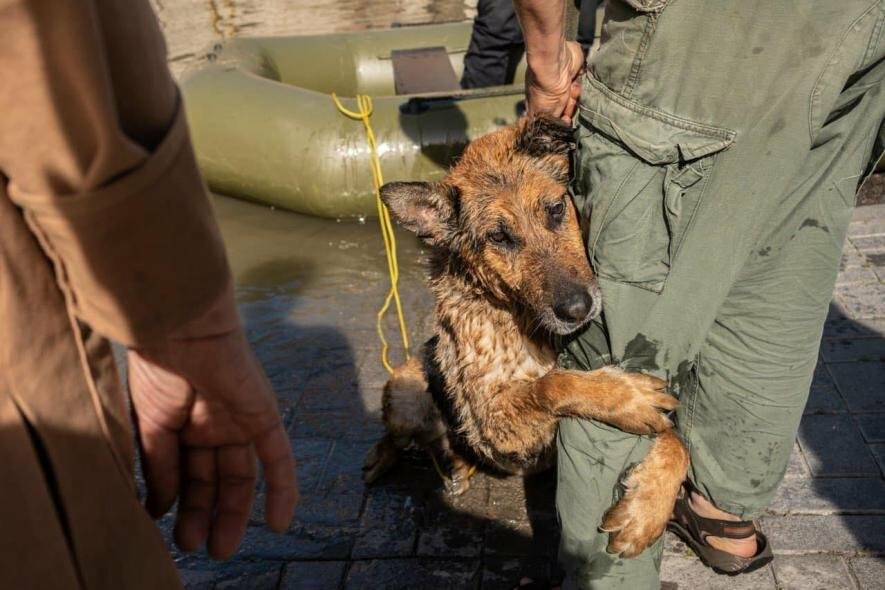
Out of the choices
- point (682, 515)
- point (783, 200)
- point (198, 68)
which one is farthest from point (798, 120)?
point (198, 68)

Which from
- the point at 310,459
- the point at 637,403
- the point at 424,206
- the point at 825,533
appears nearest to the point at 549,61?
the point at 424,206

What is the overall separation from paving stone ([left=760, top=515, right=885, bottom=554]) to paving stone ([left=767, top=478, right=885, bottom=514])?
0.05 m

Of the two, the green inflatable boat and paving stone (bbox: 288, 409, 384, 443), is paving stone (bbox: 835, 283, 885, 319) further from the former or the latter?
the green inflatable boat

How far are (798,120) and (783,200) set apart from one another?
0.33 meters

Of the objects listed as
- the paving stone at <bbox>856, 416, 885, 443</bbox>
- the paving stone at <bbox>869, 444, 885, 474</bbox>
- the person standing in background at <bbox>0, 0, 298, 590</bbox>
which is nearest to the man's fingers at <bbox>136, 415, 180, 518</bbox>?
the person standing in background at <bbox>0, 0, 298, 590</bbox>

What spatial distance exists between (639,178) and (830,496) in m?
2.25

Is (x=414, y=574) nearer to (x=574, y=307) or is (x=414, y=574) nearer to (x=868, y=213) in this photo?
(x=574, y=307)

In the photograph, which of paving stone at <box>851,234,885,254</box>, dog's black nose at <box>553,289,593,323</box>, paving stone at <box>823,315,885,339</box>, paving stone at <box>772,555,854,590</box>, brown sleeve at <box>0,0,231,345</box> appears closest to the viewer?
brown sleeve at <box>0,0,231,345</box>

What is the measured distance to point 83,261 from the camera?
120cm

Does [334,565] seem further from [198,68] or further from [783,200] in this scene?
[198,68]

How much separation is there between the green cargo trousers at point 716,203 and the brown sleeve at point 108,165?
1344 millimetres

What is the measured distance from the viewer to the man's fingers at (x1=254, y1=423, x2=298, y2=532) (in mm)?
1622

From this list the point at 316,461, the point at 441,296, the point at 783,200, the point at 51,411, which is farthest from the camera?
the point at 316,461

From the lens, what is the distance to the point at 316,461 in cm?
421
